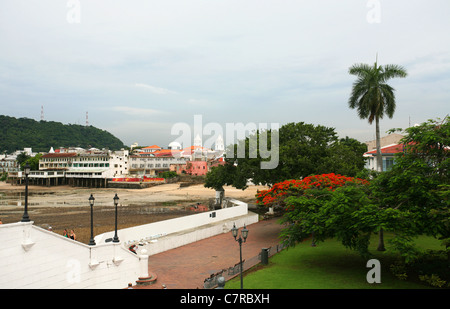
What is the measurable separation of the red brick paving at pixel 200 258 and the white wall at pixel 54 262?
5.98 ft

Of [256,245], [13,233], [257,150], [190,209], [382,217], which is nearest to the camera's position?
[13,233]

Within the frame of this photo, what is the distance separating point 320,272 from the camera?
16.2 meters

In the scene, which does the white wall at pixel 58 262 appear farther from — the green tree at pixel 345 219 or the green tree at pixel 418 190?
the green tree at pixel 418 190

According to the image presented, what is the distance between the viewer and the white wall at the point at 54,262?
10.9m

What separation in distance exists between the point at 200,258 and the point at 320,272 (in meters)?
7.21

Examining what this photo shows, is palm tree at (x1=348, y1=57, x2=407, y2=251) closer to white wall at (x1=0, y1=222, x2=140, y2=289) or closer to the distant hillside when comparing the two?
white wall at (x1=0, y1=222, x2=140, y2=289)

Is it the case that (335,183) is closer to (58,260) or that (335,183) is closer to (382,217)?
(382,217)

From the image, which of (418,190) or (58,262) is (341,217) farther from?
(58,262)

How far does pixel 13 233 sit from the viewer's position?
11.0 meters

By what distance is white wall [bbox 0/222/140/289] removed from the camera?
1095cm

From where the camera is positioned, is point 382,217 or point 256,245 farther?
point 256,245

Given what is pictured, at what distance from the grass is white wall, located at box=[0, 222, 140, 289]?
499cm
